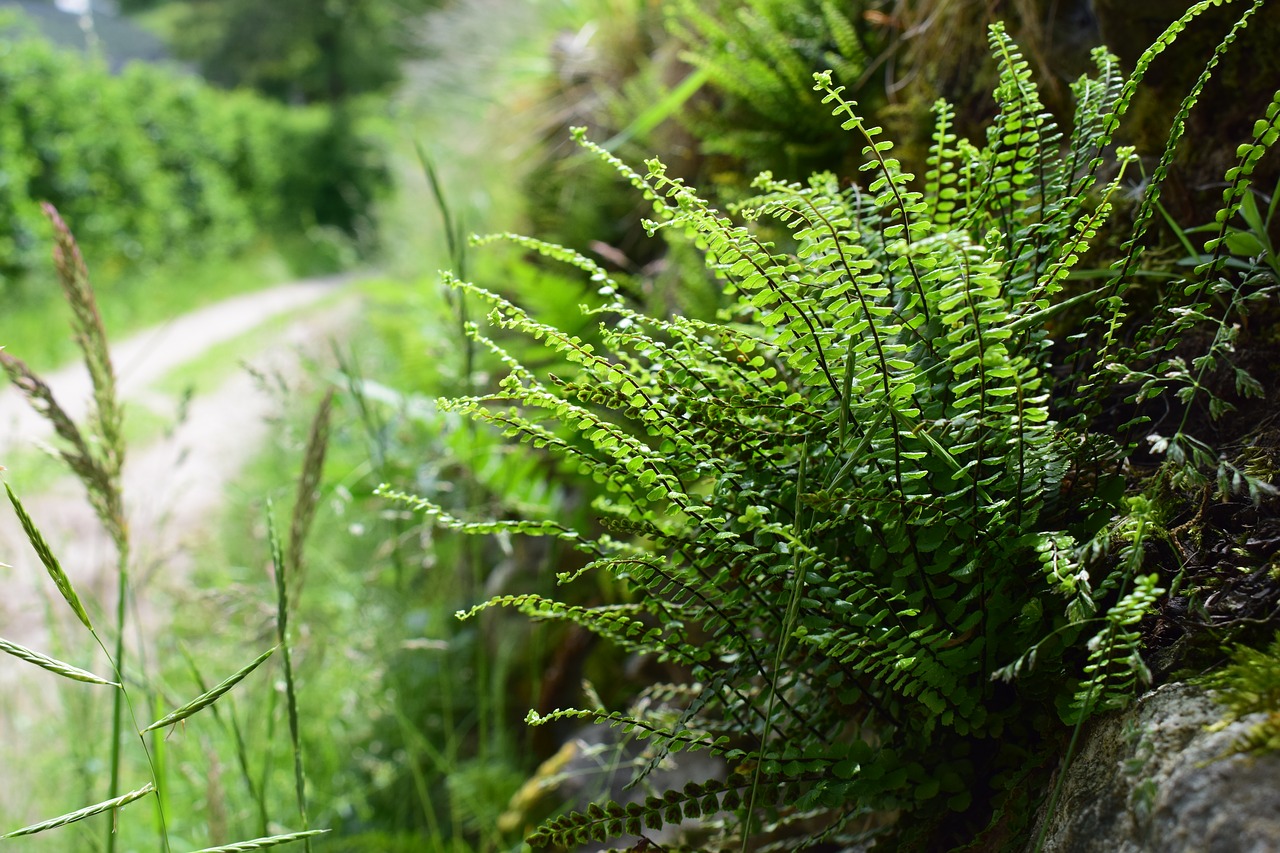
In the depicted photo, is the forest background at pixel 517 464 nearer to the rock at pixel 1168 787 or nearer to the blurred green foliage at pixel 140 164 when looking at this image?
the rock at pixel 1168 787

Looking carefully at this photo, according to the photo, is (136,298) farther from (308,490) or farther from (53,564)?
(53,564)

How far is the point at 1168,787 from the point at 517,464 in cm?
181

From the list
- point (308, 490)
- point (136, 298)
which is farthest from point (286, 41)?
point (308, 490)

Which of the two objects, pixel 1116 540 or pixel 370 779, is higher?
pixel 1116 540

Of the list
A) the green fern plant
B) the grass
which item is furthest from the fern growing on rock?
the grass

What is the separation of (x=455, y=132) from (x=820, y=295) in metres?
4.46

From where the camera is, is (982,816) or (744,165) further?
(744,165)

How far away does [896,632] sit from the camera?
3.02ft

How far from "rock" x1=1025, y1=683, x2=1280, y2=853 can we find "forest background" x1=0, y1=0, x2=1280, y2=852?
61 millimetres

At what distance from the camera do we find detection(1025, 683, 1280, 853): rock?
66cm

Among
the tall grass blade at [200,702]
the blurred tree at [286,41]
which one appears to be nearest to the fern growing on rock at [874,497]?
the tall grass blade at [200,702]

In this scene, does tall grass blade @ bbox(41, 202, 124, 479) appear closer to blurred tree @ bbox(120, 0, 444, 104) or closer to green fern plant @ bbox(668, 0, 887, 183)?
green fern plant @ bbox(668, 0, 887, 183)

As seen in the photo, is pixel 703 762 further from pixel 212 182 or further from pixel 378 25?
pixel 378 25

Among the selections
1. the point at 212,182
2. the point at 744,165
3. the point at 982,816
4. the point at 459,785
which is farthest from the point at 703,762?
the point at 212,182
